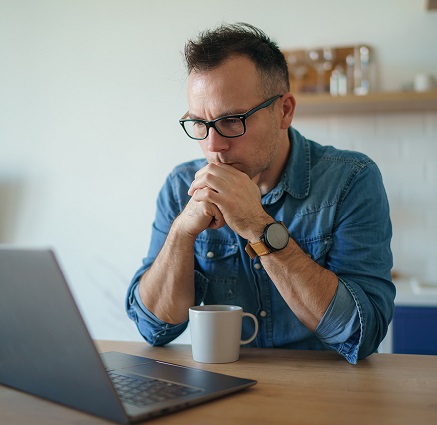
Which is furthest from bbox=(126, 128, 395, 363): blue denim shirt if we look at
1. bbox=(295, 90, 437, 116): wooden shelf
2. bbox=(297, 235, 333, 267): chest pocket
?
bbox=(295, 90, 437, 116): wooden shelf

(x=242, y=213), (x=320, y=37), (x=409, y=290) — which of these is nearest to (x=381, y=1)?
(x=320, y=37)

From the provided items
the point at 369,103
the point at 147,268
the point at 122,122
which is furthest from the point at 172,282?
the point at 122,122

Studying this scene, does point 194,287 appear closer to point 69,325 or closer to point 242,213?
point 242,213

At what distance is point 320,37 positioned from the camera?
117 inches

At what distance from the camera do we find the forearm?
4.54 ft

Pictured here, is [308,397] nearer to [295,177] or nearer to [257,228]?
[257,228]

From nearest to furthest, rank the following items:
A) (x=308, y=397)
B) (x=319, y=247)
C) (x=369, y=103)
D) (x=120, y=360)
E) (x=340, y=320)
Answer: (x=308, y=397), (x=120, y=360), (x=340, y=320), (x=319, y=247), (x=369, y=103)

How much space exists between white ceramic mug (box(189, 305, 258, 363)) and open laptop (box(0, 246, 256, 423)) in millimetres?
157

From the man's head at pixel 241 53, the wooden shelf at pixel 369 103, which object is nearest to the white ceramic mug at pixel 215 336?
the man's head at pixel 241 53

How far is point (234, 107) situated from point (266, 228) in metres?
0.30

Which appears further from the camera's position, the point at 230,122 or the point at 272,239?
the point at 230,122

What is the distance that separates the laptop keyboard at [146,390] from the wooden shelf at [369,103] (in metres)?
2.04

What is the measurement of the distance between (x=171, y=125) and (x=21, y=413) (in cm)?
243

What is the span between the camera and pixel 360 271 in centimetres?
134
